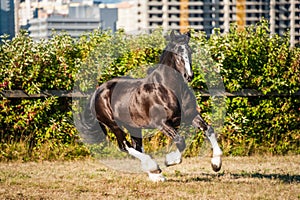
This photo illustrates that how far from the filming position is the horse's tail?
33.6ft

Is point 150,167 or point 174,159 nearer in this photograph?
point 174,159

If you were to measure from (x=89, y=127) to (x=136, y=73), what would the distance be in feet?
4.70

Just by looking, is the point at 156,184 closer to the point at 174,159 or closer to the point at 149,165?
the point at 149,165

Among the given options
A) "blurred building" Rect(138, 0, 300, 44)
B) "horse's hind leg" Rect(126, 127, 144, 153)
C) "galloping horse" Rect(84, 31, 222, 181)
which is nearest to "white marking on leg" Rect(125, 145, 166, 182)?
"galloping horse" Rect(84, 31, 222, 181)

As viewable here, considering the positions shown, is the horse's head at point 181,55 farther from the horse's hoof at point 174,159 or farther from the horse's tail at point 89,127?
the horse's tail at point 89,127

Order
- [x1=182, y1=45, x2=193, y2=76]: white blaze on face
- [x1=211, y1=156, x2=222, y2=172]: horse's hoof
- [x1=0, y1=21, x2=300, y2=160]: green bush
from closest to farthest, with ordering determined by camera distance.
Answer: [x1=182, y1=45, x2=193, y2=76]: white blaze on face < [x1=211, y1=156, x2=222, y2=172]: horse's hoof < [x1=0, y1=21, x2=300, y2=160]: green bush

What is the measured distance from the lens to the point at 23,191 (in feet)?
26.4

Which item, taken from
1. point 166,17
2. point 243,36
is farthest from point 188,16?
point 243,36

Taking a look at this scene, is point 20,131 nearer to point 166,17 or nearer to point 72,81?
point 72,81

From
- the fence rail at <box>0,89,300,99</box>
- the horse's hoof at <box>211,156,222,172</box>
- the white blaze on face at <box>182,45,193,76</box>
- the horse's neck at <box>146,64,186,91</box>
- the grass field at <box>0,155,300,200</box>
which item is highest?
the white blaze on face at <box>182,45,193,76</box>

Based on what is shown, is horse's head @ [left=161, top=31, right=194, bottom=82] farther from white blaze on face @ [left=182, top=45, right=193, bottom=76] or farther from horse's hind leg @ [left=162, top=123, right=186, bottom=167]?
horse's hind leg @ [left=162, top=123, right=186, bottom=167]

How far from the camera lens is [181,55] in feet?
26.1

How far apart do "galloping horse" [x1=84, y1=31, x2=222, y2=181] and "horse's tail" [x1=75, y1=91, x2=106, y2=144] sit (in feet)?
4.56

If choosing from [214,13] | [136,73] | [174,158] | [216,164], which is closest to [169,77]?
[174,158]
